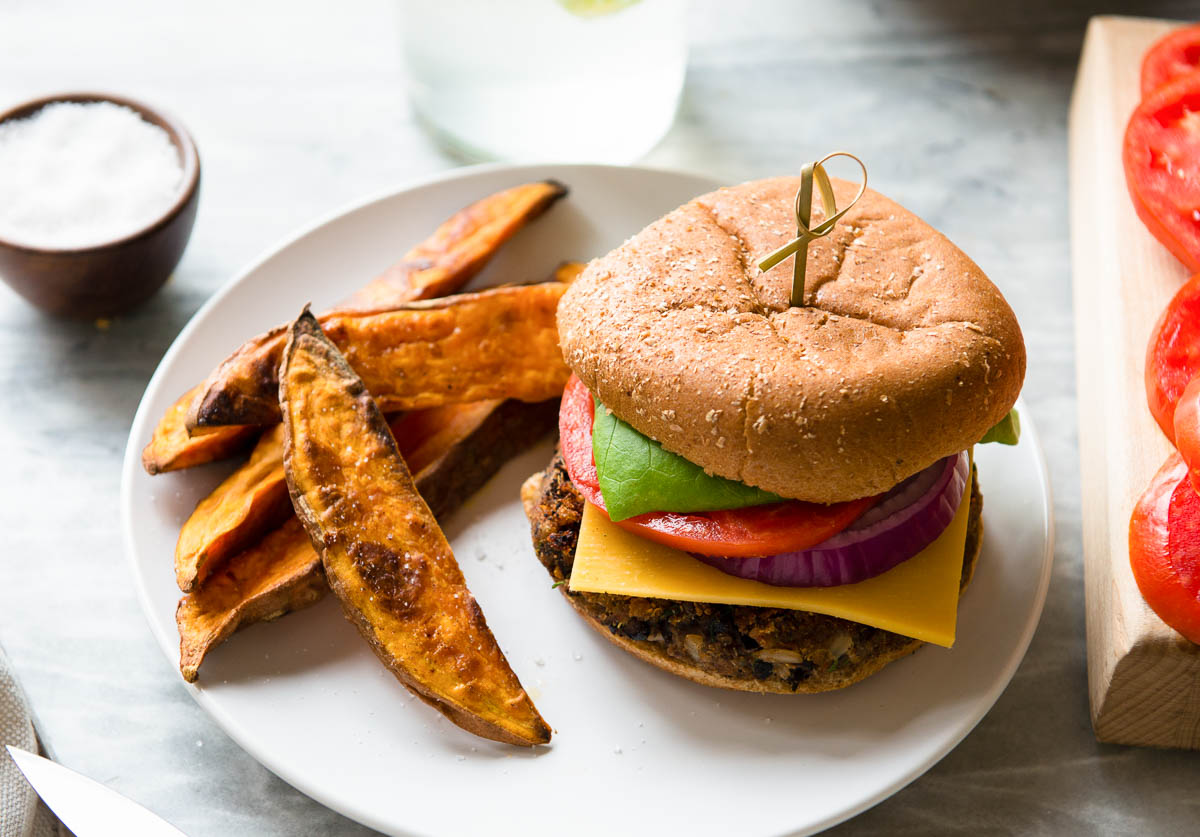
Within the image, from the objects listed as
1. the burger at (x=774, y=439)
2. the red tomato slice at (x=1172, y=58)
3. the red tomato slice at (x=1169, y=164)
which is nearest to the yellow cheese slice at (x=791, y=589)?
the burger at (x=774, y=439)

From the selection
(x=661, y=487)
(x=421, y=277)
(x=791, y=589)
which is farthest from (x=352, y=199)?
(x=791, y=589)

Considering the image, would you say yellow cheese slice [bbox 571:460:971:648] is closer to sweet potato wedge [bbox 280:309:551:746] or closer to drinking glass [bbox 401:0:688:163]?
sweet potato wedge [bbox 280:309:551:746]

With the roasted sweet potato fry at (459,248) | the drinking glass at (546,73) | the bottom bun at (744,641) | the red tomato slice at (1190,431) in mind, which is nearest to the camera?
the red tomato slice at (1190,431)

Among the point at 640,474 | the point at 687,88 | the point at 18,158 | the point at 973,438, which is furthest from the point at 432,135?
the point at 973,438

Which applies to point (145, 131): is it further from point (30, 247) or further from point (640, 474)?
point (640, 474)

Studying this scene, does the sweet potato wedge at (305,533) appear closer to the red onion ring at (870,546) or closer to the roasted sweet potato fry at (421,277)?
the roasted sweet potato fry at (421,277)

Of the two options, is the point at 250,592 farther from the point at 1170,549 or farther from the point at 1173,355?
the point at 1173,355
